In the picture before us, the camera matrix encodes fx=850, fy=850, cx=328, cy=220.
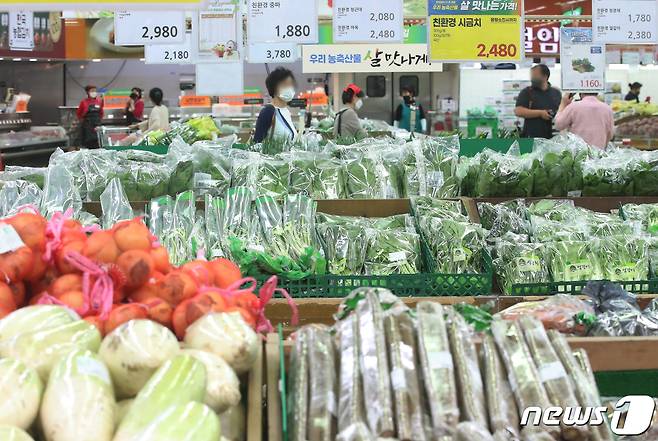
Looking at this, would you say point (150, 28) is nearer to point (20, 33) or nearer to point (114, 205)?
point (20, 33)

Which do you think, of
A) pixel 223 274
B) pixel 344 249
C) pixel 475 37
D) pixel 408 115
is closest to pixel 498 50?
pixel 475 37

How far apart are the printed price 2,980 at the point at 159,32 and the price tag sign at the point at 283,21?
0.73 m

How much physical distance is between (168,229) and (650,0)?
449cm

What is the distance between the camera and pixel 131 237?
7.70 feet

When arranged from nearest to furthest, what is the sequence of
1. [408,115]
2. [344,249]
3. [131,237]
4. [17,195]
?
[131,237]
[344,249]
[17,195]
[408,115]

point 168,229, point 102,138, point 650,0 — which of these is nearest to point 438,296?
point 168,229

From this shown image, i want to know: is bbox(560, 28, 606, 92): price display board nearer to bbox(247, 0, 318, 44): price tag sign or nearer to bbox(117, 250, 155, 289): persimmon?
bbox(247, 0, 318, 44): price tag sign

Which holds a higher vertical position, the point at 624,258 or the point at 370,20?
the point at 370,20

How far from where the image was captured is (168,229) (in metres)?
3.87

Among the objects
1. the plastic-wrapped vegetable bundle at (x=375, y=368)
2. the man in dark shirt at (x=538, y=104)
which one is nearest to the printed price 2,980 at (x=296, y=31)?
the man in dark shirt at (x=538, y=104)

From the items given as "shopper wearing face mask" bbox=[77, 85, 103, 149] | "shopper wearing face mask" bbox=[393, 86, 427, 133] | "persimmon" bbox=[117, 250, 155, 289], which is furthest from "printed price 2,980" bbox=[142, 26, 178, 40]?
"shopper wearing face mask" bbox=[77, 85, 103, 149]

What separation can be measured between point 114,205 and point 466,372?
2669 mm

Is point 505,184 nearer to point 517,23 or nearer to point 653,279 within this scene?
point 653,279

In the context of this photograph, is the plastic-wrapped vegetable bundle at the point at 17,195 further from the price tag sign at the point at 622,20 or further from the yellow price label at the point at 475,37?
the price tag sign at the point at 622,20
